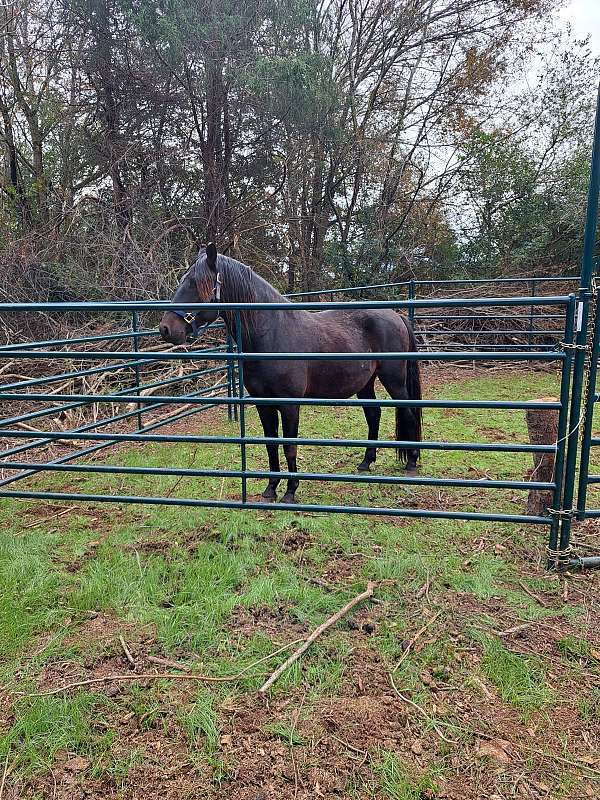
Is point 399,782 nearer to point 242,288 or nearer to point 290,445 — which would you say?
point 290,445

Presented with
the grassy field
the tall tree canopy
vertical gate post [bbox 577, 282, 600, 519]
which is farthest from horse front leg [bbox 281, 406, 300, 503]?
the tall tree canopy

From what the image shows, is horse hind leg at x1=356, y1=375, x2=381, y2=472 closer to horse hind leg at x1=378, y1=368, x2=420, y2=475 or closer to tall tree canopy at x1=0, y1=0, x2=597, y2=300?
horse hind leg at x1=378, y1=368, x2=420, y2=475

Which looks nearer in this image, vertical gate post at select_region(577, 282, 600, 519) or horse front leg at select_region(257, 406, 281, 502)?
vertical gate post at select_region(577, 282, 600, 519)

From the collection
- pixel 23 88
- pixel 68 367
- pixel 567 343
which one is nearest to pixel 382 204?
pixel 23 88

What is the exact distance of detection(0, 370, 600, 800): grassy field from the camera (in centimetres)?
138

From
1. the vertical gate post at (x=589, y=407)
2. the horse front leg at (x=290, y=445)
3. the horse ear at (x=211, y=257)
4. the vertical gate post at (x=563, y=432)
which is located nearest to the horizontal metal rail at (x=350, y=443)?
the vertical gate post at (x=563, y=432)

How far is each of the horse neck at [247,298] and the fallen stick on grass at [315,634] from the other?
1804mm

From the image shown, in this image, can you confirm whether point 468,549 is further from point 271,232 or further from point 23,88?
point 23,88

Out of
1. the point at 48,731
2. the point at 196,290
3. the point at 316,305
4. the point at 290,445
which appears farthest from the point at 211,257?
the point at 48,731

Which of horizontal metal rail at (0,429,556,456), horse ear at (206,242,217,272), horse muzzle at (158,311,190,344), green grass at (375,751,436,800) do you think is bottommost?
green grass at (375,751,436,800)

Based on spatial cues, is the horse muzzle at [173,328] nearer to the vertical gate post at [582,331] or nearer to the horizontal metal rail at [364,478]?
the horizontal metal rail at [364,478]

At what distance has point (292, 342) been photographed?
3422 mm

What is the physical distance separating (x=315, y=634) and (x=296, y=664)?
171 millimetres

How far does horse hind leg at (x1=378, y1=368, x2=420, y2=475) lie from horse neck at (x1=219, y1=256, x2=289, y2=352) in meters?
1.18
